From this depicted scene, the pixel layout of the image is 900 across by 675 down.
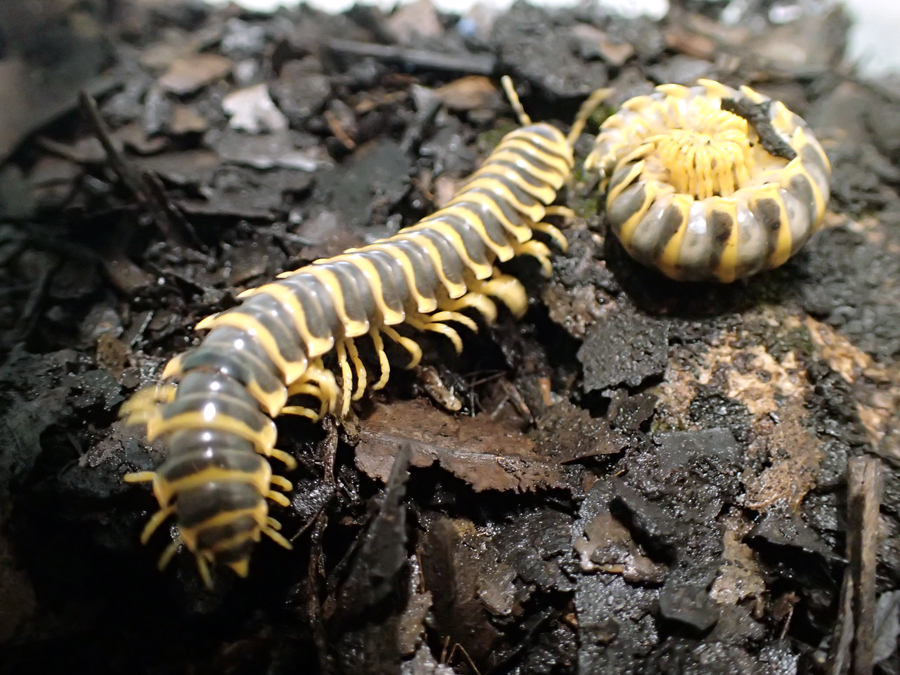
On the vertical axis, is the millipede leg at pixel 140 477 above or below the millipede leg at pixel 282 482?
below

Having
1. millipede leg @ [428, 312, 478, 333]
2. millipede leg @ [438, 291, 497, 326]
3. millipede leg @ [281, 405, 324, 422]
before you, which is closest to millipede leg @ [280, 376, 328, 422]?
millipede leg @ [281, 405, 324, 422]

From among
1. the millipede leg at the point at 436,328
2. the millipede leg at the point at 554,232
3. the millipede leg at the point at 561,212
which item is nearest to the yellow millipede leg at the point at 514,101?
A: the millipede leg at the point at 561,212

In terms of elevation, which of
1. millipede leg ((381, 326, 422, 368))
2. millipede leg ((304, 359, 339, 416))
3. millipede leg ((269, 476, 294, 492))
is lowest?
millipede leg ((269, 476, 294, 492))

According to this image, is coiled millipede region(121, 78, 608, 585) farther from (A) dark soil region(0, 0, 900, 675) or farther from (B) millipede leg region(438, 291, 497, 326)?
(A) dark soil region(0, 0, 900, 675)

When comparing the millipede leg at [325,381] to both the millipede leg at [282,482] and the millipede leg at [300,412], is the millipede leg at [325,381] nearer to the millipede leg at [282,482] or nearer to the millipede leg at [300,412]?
the millipede leg at [300,412]

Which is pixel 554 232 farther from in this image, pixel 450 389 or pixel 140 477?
pixel 140 477

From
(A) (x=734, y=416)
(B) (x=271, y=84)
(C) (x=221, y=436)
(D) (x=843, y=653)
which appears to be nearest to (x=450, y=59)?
(B) (x=271, y=84)

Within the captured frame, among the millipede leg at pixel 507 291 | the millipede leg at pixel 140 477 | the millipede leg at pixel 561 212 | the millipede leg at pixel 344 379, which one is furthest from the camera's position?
the millipede leg at pixel 561 212
